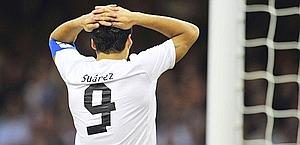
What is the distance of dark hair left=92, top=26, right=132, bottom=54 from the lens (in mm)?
1474

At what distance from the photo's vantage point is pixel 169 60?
4.97ft

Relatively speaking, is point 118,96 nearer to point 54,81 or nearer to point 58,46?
point 58,46

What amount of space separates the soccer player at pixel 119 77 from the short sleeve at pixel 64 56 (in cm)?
2

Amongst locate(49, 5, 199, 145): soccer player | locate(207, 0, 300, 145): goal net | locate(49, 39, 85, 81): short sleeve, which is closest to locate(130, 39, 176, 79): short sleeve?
locate(49, 5, 199, 145): soccer player

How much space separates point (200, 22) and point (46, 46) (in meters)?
0.53

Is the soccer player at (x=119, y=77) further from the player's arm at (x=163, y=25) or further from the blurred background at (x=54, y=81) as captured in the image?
the blurred background at (x=54, y=81)

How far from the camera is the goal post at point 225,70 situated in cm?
127

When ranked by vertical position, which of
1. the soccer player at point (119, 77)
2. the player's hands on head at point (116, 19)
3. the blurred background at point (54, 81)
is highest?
the player's hands on head at point (116, 19)

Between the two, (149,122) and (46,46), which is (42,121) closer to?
(46,46)

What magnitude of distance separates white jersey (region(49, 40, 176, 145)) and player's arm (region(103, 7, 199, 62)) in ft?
0.06

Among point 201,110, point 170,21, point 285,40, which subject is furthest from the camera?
point 201,110

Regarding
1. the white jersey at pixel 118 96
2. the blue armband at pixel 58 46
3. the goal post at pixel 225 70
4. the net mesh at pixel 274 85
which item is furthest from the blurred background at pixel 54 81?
the goal post at pixel 225 70

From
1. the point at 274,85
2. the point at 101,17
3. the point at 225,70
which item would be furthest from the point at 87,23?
the point at 274,85

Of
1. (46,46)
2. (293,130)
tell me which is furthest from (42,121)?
(293,130)
